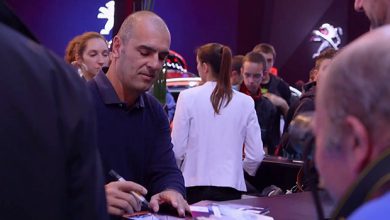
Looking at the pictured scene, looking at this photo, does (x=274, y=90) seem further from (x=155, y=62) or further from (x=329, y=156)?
(x=329, y=156)

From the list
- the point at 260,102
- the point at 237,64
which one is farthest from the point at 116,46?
the point at 237,64

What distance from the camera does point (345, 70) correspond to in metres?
0.87

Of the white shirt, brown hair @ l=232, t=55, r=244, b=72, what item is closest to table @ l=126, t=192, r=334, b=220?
the white shirt

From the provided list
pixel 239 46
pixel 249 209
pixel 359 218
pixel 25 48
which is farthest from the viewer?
pixel 239 46

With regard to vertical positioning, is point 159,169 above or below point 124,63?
below

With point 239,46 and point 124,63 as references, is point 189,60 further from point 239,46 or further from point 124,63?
point 124,63

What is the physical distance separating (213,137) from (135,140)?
1504mm

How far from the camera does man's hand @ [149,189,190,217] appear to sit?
2.28 meters

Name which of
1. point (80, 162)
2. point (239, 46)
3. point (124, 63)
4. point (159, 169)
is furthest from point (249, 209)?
point (239, 46)

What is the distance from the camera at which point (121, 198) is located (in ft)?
7.11

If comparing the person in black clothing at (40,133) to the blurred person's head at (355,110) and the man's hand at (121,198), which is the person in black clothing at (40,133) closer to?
the blurred person's head at (355,110)

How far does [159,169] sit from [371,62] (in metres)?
1.82

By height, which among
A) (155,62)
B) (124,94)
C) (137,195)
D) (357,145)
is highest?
(357,145)

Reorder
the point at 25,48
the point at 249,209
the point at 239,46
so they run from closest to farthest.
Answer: the point at 25,48 < the point at 249,209 < the point at 239,46
